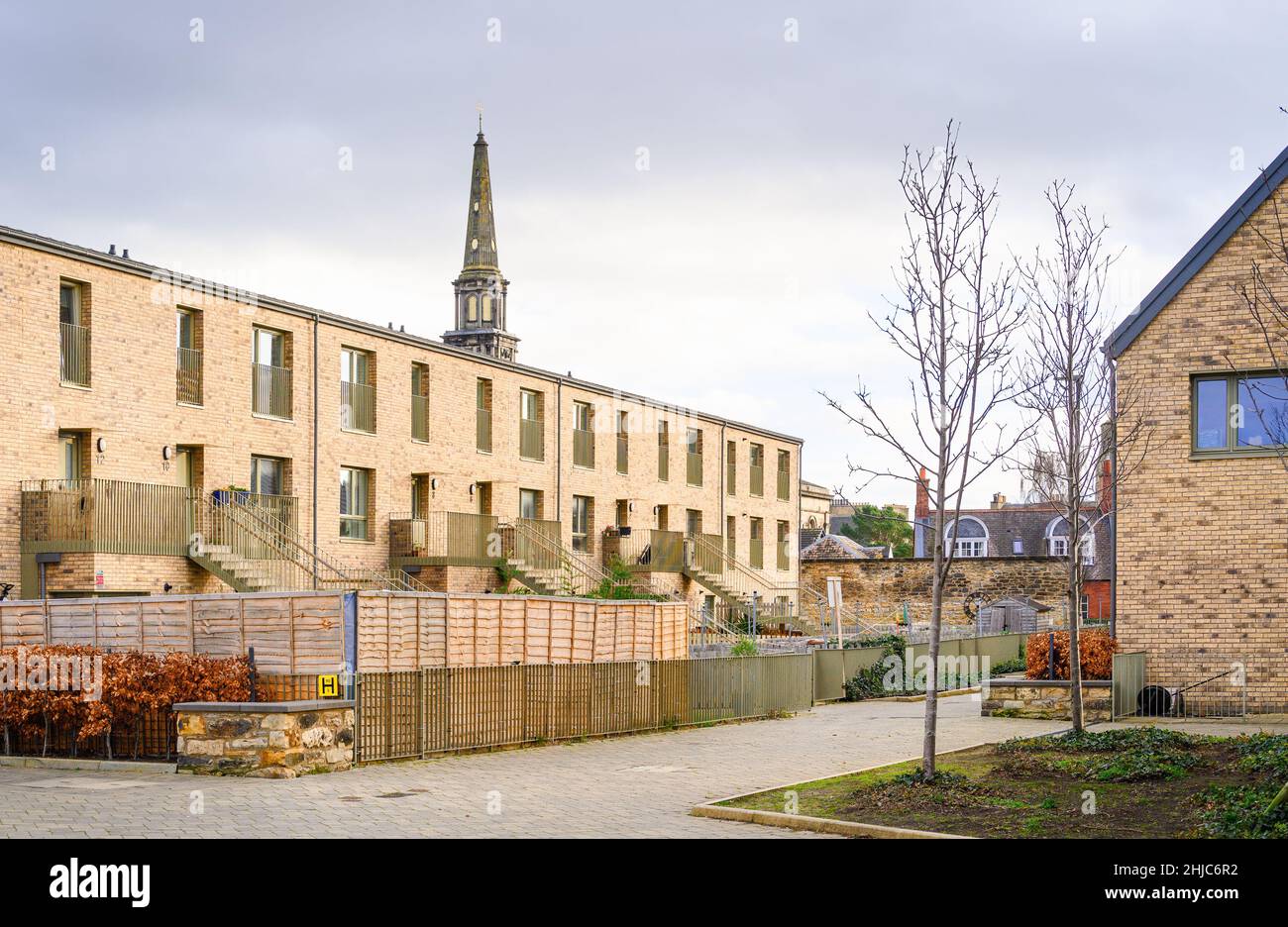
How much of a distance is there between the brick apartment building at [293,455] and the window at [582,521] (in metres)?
0.09

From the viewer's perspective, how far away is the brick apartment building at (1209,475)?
20.9 meters

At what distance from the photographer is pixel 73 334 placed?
A: 88.6ft

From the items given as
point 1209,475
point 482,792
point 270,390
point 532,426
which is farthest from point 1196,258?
point 532,426

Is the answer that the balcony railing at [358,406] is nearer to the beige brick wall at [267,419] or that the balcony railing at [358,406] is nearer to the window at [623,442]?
the beige brick wall at [267,419]

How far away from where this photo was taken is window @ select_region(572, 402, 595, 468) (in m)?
42.7

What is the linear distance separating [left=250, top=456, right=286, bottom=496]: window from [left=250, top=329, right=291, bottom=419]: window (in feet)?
3.48

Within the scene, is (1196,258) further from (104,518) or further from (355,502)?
(355,502)

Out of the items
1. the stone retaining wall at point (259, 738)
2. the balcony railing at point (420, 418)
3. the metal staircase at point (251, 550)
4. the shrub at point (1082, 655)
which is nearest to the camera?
the stone retaining wall at point (259, 738)

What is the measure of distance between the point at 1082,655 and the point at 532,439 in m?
21.3

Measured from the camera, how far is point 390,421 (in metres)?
35.0

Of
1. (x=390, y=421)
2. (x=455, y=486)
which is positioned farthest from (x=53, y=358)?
(x=455, y=486)

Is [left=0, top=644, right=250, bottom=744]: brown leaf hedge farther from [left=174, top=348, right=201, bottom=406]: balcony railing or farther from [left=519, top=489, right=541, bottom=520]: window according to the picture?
[left=519, top=489, right=541, bottom=520]: window

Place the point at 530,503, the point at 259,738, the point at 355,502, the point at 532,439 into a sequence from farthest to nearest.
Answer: the point at 530,503 < the point at 532,439 < the point at 355,502 < the point at 259,738

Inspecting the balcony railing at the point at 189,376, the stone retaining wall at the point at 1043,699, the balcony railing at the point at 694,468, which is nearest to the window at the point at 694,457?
the balcony railing at the point at 694,468
